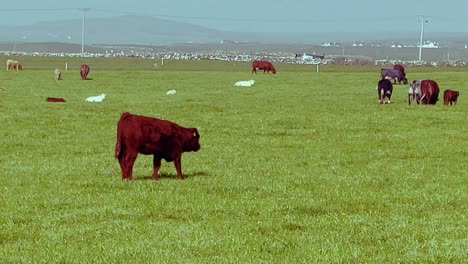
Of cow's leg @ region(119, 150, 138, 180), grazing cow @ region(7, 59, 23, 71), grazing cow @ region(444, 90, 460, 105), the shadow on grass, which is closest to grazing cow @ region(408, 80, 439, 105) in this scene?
grazing cow @ region(444, 90, 460, 105)

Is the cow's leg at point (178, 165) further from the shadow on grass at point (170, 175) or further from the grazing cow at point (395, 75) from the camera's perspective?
the grazing cow at point (395, 75)

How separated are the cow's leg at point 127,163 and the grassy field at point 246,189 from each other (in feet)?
0.63

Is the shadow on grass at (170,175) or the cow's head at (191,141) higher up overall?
the cow's head at (191,141)

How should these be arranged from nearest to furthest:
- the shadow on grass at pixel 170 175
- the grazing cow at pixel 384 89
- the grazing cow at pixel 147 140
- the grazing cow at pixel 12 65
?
1. the grazing cow at pixel 147 140
2. the shadow on grass at pixel 170 175
3. the grazing cow at pixel 384 89
4. the grazing cow at pixel 12 65

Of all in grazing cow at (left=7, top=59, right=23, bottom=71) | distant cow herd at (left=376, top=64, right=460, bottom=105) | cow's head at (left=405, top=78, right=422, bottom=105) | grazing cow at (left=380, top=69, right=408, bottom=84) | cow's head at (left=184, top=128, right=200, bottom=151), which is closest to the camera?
cow's head at (left=184, top=128, right=200, bottom=151)

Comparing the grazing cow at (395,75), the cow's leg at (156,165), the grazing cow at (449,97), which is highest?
the grazing cow at (395,75)

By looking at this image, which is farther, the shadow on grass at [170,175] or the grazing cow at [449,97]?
the grazing cow at [449,97]

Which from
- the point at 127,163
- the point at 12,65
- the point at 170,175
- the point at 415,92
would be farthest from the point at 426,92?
the point at 12,65

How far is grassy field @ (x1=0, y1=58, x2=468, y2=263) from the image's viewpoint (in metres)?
10.3

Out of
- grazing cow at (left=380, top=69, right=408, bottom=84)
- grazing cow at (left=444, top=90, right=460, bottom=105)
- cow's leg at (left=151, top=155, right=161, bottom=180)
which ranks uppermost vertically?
grazing cow at (left=380, top=69, right=408, bottom=84)

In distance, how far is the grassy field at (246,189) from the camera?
33.7 ft

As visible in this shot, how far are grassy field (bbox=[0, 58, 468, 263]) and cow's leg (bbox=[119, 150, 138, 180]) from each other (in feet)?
0.63

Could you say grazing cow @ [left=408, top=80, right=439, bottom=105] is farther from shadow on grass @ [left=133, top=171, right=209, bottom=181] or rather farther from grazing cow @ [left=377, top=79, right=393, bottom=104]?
shadow on grass @ [left=133, top=171, right=209, bottom=181]

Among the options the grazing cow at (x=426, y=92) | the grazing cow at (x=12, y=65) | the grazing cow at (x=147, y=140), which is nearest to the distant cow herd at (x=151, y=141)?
the grazing cow at (x=147, y=140)
